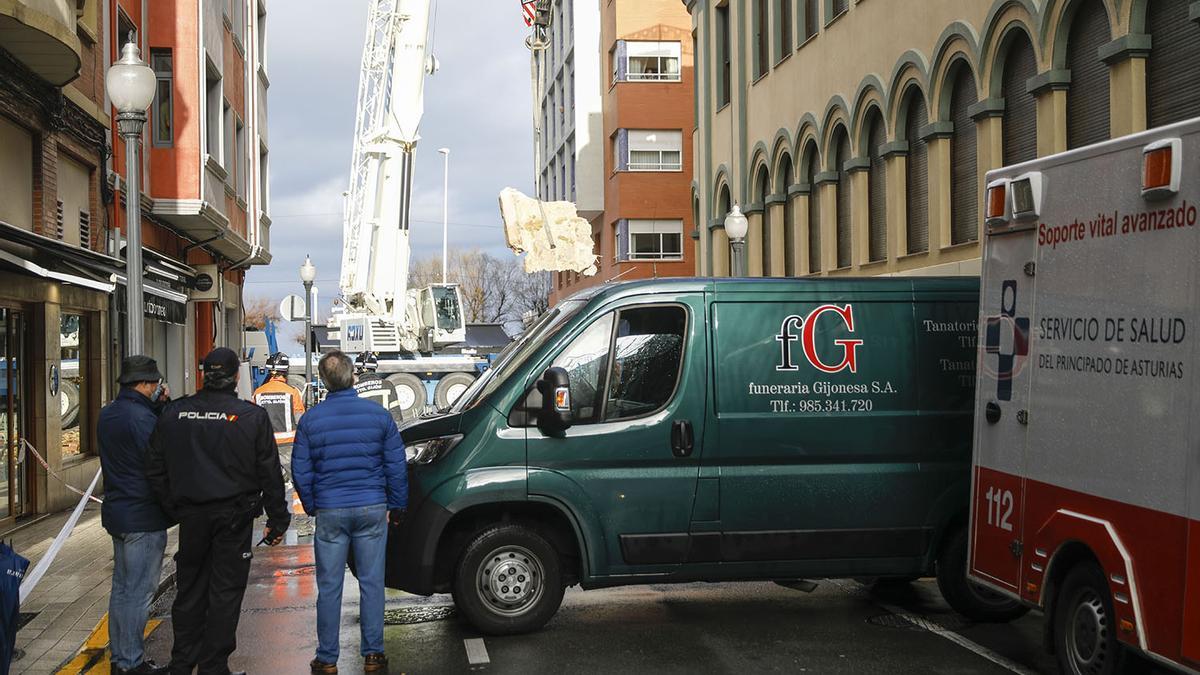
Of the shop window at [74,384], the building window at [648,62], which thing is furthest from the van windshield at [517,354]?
the building window at [648,62]

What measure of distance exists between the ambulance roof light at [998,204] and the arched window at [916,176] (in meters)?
10.2

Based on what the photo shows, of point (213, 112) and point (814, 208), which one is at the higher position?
point (213, 112)

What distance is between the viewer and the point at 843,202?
20688mm

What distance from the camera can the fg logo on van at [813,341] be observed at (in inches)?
322

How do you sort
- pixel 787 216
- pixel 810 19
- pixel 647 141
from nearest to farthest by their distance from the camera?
pixel 810 19 < pixel 787 216 < pixel 647 141

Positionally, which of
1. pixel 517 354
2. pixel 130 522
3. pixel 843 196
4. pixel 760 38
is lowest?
pixel 130 522

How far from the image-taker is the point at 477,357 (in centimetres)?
3288

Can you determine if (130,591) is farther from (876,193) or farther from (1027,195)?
(876,193)

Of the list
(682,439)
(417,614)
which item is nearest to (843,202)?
(682,439)

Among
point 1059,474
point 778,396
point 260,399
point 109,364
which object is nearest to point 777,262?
point 260,399

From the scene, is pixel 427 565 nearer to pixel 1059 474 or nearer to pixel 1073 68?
pixel 1059 474

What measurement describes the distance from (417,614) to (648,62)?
3436 cm

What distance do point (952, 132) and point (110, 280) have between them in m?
10.4

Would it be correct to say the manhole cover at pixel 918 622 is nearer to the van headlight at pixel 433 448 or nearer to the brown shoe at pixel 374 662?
the van headlight at pixel 433 448
